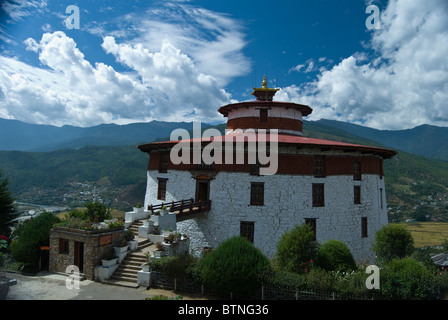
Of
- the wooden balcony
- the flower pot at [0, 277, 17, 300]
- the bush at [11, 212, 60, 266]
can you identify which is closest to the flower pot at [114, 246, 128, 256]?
the wooden balcony

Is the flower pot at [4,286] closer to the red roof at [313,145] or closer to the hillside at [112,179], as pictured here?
the red roof at [313,145]

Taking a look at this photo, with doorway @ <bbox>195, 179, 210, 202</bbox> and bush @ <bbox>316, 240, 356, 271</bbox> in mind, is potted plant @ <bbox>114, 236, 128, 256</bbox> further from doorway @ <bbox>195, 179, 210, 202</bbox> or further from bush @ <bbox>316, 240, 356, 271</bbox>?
bush @ <bbox>316, 240, 356, 271</bbox>

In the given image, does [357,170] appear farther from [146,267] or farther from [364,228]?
[146,267]

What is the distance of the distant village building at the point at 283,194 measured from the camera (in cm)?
2072

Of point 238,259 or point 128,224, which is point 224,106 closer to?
point 128,224

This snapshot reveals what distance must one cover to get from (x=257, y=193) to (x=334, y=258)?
6686mm

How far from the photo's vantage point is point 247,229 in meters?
20.8

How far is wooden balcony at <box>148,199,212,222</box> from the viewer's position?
781 inches

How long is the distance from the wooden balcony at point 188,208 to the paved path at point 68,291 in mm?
6087

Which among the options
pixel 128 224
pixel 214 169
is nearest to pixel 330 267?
pixel 214 169

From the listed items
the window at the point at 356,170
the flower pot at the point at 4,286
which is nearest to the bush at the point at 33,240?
the flower pot at the point at 4,286

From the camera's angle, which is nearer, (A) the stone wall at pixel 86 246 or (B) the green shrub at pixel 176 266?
(B) the green shrub at pixel 176 266

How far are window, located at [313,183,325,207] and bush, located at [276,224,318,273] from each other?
498cm

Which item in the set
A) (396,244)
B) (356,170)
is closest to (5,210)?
(356,170)
